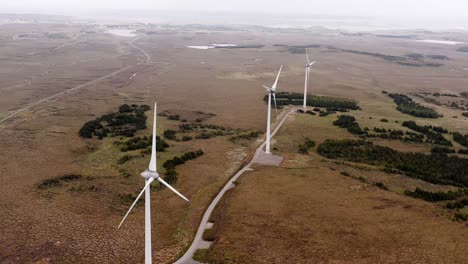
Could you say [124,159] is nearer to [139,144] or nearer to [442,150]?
[139,144]

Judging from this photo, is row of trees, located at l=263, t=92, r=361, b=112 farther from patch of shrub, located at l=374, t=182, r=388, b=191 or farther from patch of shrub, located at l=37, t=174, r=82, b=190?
patch of shrub, located at l=37, t=174, r=82, b=190

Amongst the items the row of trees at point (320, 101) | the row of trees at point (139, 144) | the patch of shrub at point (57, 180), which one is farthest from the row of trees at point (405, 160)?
the patch of shrub at point (57, 180)

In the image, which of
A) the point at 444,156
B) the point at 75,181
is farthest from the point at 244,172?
the point at 444,156

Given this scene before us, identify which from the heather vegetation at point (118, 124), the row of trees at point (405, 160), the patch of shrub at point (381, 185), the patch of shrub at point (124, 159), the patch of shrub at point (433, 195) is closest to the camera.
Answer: the patch of shrub at point (433, 195)

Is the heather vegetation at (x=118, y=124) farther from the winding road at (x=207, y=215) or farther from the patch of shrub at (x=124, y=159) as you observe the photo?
the winding road at (x=207, y=215)

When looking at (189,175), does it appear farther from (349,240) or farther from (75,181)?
(349,240)

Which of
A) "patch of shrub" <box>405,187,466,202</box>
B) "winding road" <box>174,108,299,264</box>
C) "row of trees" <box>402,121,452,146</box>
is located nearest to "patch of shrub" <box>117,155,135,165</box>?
"winding road" <box>174,108,299,264</box>
